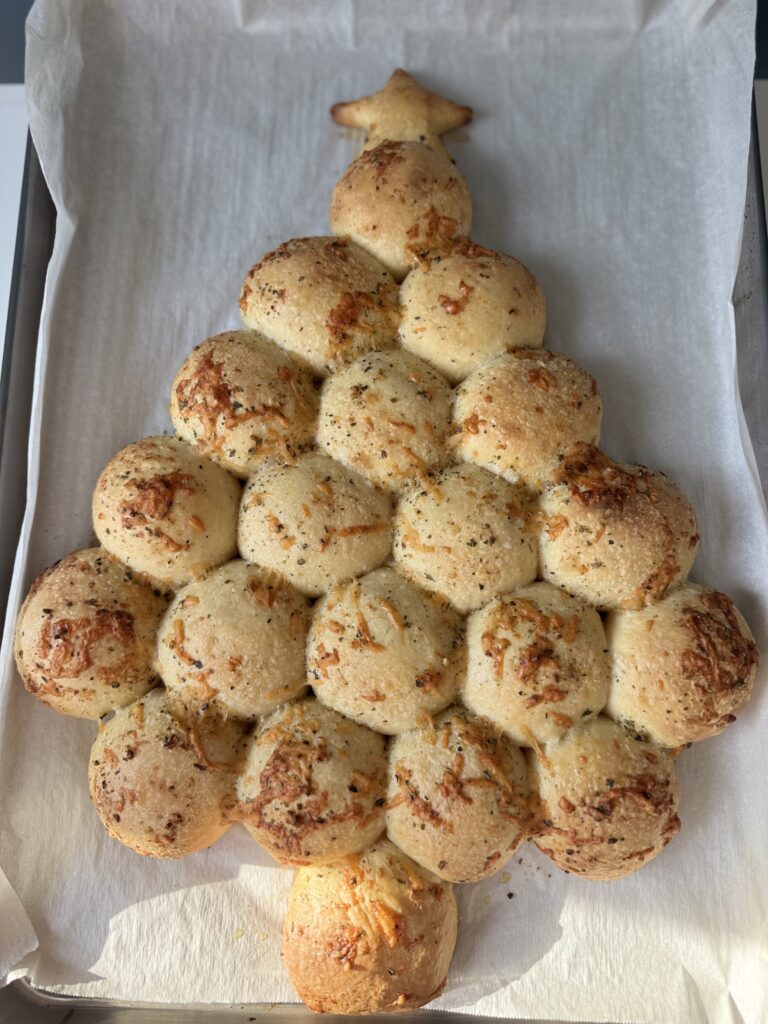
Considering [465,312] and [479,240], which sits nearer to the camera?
[465,312]

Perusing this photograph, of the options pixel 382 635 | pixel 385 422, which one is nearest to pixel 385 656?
pixel 382 635

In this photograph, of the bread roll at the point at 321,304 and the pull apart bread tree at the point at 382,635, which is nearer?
the pull apart bread tree at the point at 382,635

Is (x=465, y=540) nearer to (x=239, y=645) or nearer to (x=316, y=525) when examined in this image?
(x=316, y=525)

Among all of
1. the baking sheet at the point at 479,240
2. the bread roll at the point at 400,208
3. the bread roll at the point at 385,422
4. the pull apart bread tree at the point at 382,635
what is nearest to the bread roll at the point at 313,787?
the pull apart bread tree at the point at 382,635

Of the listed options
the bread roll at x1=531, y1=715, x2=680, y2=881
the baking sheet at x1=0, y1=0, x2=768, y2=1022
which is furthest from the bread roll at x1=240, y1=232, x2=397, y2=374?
the bread roll at x1=531, y1=715, x2=680, y2=881

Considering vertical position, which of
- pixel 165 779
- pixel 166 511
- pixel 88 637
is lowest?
pixel 165 779

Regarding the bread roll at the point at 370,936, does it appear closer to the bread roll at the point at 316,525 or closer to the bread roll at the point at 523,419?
the bread roll at the point at 316,525
